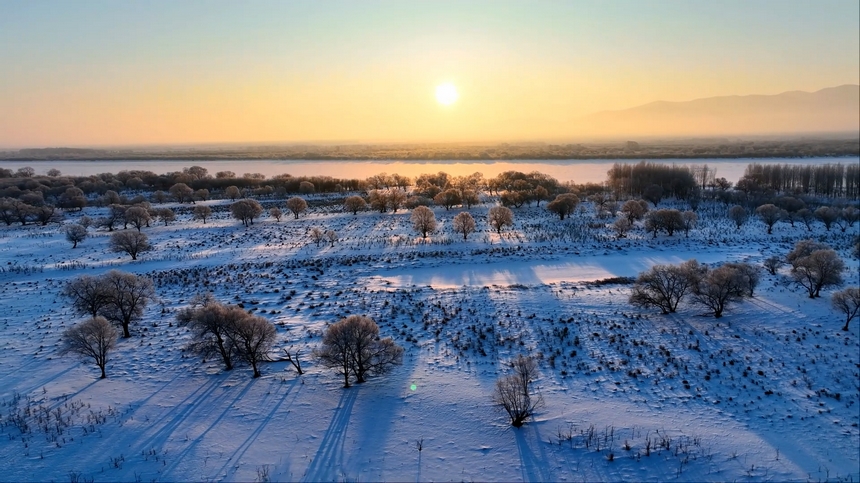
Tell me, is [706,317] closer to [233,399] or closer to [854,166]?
[233,399]

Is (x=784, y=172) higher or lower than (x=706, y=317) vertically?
higher

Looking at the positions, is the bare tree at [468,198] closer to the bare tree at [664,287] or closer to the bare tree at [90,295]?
the bare tree at [664,287]

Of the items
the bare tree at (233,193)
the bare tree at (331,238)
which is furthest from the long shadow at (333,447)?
the bare tree at (233,193)

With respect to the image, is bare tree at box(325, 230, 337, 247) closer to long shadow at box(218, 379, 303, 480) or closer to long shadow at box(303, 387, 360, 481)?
long shadow at box(218, 379, 303, 480)

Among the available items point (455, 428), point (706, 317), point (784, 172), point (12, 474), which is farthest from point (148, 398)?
point (784, 172)

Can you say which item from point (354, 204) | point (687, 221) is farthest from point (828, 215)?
point (354, 204)

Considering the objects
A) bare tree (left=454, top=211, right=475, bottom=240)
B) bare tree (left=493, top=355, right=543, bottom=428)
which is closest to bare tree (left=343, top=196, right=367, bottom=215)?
bare tree (left=454, top=211, right=475, bottom=240)
